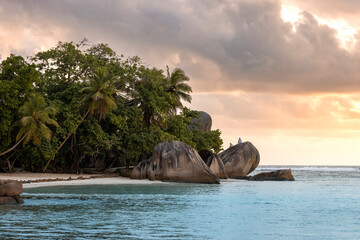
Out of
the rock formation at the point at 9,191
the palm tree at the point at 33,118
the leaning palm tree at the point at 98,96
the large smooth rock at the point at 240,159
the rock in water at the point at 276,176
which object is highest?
the leaning palm tree at the point at 98,96

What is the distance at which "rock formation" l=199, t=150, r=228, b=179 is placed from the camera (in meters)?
37.6

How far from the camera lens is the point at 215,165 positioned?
37969 mm

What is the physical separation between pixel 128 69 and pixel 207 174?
493 inches

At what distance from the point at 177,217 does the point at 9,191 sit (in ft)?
20.6

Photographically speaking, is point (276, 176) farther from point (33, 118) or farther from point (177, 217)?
point (177, 217)

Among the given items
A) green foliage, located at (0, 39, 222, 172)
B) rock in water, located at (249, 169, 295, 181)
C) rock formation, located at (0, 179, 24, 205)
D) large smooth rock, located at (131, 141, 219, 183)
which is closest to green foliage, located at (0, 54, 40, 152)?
green foliage, located at (0, 39, 222, 172)

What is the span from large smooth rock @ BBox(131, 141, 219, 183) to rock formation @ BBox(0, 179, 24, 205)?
48.7ft

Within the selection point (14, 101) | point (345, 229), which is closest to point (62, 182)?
point (14, 101)

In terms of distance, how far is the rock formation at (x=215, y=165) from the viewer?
37.6 metres

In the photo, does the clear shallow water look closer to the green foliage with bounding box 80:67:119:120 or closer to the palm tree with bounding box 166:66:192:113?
the green foliage with bounding box 80:67:119:120

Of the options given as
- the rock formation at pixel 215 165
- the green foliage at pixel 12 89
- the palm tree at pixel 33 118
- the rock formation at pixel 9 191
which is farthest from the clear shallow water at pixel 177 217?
the rock formation at pixel 215 165

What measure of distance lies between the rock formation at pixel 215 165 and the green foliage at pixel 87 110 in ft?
11.0

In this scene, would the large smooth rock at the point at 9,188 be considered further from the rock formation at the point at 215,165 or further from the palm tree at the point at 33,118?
the rock formation at the point at 215,165

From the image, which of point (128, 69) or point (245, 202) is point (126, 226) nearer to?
point (245, 202)
